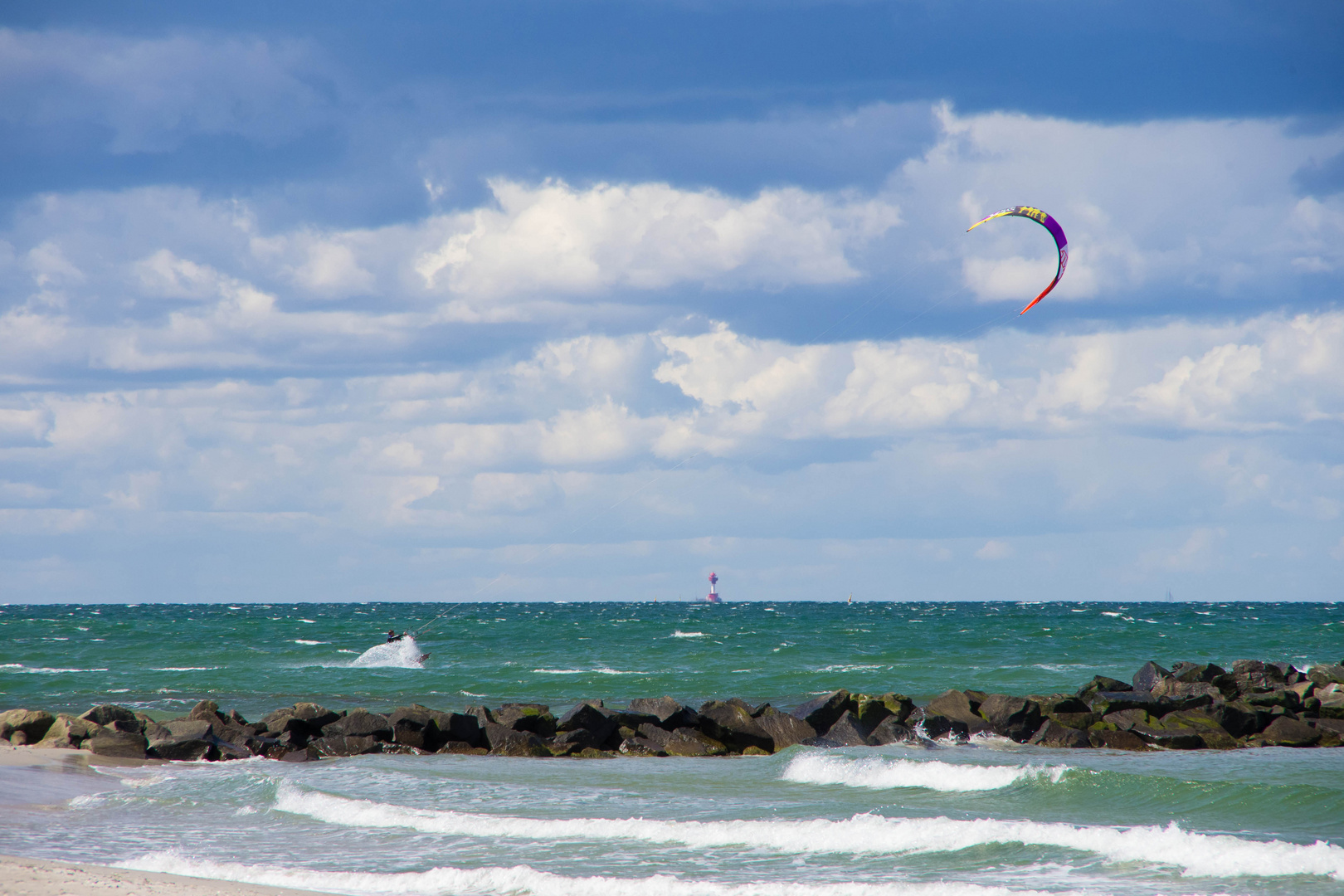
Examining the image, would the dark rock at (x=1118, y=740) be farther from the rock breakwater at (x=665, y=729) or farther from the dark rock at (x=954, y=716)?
the dark rock at (x=954, y=716)

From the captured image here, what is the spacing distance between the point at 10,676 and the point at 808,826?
89.9ft

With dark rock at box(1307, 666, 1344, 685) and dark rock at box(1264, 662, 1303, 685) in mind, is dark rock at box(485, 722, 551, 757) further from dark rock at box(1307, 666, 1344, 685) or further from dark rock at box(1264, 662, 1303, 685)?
dark rock at box(1307, 666, 1344, 685)

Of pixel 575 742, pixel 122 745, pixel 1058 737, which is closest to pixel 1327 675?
pixel 1058 737

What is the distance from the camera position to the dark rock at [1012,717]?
1875 cm

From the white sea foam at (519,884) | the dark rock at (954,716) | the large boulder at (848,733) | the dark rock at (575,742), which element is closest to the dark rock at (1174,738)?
the dark rock at (954,716)

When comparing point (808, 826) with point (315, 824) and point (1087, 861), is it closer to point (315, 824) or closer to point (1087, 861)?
point (1087, 861)

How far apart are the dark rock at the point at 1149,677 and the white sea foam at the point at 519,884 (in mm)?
15461

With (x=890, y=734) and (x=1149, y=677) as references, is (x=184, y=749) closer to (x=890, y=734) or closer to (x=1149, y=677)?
(x=890, y=734)

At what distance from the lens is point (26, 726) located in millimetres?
18578

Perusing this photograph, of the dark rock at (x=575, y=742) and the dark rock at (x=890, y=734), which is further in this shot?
the dark rock at (x=890, y=734)

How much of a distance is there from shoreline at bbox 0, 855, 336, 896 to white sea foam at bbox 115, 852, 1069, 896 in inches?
10.1

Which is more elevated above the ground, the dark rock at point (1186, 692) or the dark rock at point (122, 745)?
the dark rock at point (1186, 692)

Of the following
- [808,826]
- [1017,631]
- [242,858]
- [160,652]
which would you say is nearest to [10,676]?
[160,652]

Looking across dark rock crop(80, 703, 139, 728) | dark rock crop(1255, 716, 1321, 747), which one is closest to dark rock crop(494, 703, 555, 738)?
dark rock crop(80, 703, 139, 728)
